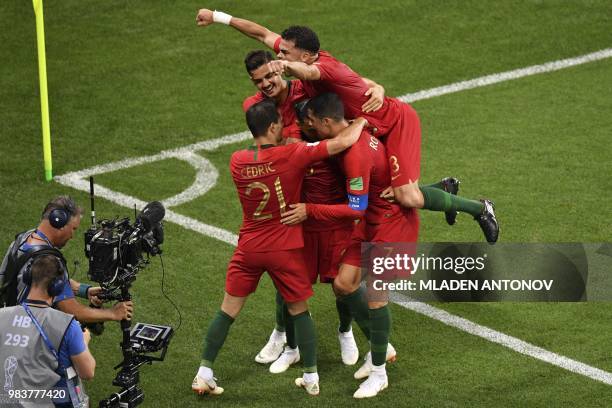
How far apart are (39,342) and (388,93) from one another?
27.1 feet

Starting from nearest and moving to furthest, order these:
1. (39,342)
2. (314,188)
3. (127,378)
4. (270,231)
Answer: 1. (39,342)
2. (127,378)
3. (270,231)
4. (314,188)

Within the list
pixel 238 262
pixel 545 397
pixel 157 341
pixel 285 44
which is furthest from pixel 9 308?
pixel 545 397

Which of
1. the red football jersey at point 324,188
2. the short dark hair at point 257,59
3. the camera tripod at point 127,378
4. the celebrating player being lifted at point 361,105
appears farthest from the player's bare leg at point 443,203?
the camera tripod at point 127,378

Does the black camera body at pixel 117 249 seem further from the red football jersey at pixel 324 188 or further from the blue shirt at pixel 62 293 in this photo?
the red football jersey at pixel 324 188

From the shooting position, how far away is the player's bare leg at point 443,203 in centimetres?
948

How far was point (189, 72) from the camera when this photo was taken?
15.8 meters

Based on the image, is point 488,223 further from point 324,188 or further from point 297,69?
point 297,69

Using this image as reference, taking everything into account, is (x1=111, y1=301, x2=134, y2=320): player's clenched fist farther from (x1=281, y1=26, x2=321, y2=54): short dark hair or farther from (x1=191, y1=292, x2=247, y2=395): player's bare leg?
(x1=281, y1=26, x2=321, y2=54): short dark hair

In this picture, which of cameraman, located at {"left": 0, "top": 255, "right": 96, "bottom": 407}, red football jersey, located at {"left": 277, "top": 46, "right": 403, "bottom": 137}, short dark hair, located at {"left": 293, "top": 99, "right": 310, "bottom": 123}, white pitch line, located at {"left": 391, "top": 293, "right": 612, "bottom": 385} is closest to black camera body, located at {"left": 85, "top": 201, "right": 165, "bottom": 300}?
cameraman, located at {"left": 0, "top": 255, "right": 96, "bottom": 407}

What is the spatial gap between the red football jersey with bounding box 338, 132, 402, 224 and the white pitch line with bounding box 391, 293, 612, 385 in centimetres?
137

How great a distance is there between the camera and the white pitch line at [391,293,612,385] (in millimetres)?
9484

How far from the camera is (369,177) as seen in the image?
917 centimetres

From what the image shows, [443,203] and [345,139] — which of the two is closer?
[345,139]

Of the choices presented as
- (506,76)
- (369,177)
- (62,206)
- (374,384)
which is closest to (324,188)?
(369,177)
